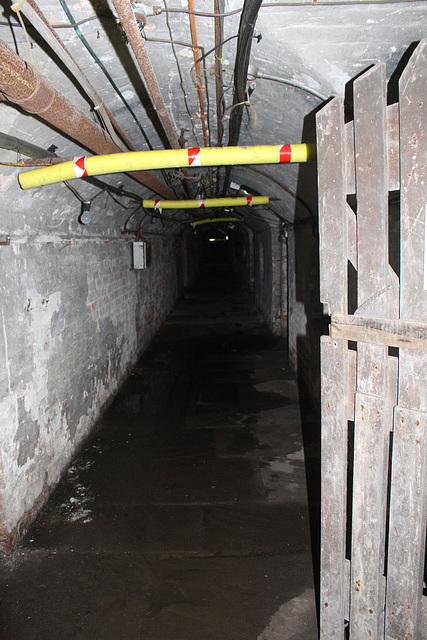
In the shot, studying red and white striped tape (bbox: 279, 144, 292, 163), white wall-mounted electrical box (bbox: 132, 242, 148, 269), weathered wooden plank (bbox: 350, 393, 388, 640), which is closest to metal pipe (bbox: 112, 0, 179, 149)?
red and white striped tape (bbox: 279, 144, 292, 163)

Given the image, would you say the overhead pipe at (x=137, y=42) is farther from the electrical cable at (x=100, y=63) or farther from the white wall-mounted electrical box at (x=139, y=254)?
the white wall-mounted electrical box at (x=139, y=254)

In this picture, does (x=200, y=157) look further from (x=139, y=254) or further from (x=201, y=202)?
(x=139, y=254)

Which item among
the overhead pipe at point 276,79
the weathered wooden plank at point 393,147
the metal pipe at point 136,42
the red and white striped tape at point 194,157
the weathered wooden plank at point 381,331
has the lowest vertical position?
the weathered wooden plank at point 381,331

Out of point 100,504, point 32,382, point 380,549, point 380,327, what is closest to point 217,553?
point 100,504

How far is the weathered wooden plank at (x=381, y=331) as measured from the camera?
1711 mm

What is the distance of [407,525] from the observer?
181cm

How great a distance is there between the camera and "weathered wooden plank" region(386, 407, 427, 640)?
1761 mm

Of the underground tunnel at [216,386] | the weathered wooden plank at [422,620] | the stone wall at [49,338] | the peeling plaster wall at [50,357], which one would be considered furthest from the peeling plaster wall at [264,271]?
the weathered wooden plank at [422,620]

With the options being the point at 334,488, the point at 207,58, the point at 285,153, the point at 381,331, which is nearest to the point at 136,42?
the point at 207,58

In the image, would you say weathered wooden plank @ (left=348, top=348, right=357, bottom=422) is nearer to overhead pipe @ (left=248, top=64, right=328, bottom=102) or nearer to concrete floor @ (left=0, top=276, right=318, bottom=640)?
concrete floor @ (left=0, top=276, right=318, bottom=640)

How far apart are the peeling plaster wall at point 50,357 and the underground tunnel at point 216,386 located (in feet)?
0.10

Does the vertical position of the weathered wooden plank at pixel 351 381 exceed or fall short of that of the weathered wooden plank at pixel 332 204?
it falls short

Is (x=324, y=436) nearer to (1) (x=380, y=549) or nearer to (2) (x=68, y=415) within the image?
(1) (x=380, y=549)

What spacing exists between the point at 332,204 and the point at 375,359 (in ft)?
2.49
